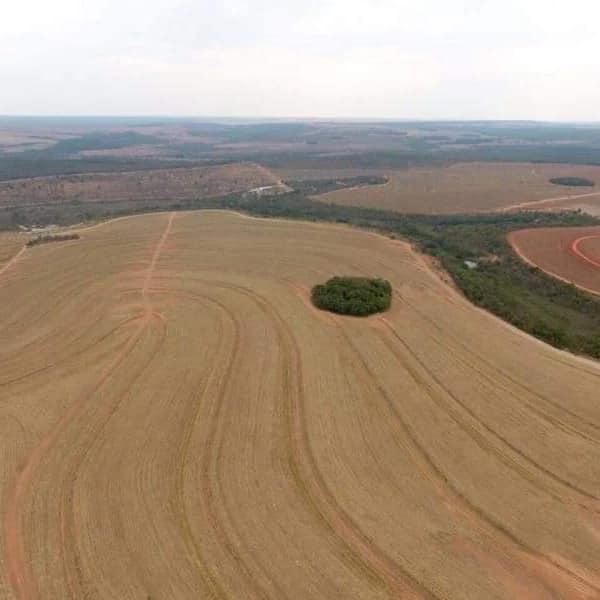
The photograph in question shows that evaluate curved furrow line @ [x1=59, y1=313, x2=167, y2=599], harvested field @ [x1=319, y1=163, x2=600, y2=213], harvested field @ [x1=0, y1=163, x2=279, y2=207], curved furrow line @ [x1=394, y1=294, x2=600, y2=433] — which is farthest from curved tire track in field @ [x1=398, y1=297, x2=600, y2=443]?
harvested field @ [x1=0, y1=163, x2=279, y2=207]

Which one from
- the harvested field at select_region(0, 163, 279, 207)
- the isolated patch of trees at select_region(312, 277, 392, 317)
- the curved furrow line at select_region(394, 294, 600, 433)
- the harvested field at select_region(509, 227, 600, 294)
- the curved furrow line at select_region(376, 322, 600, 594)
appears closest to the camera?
the curved furrow line at select_region(376, 322, 600, 594)

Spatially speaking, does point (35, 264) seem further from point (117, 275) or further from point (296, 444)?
point (296, 444)

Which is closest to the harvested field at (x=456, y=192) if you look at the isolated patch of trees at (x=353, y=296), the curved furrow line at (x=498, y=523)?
the isolated patch of trees at (x=353, y=296)

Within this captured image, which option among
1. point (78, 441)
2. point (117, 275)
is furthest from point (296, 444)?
point (117, 275)

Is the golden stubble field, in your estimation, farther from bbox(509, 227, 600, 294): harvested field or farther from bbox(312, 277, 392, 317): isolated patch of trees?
bbox(509, 227, 600, 294): harvested field

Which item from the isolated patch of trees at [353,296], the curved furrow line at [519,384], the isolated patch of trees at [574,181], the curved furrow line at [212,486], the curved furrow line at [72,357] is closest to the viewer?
the curved furrow line at [212,486]

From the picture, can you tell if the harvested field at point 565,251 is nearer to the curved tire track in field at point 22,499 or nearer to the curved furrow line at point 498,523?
the curved furrow line at point 498,523

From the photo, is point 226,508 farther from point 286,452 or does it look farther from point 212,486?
point 286,452
